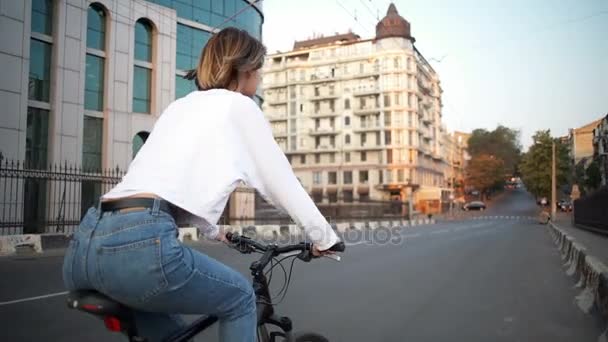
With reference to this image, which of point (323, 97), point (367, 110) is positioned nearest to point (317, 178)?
point (323, 97)

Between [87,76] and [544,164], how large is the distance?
54.6 meters

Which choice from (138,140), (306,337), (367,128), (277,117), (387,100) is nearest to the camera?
(306,337)

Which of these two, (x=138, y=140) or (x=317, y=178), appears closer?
(x=138, y=140)

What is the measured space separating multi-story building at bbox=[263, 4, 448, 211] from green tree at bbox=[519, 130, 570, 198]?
14453 mm

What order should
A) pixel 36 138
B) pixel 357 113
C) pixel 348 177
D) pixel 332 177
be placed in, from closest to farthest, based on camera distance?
pixel 36 138 → pixel 348 177 → pixel 357 113 → pixel 332 177

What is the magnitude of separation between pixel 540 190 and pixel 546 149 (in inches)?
222

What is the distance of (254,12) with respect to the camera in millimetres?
29516

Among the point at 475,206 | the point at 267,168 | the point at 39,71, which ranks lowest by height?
the point at 475,206

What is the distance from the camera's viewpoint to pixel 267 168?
179 cm

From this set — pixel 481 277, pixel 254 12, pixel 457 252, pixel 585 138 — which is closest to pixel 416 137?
pixel 585 138

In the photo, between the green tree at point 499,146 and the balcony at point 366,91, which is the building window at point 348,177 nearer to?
the balcony at point 366,91

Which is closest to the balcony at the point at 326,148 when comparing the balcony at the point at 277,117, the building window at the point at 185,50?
the balcony at the point at 277,117

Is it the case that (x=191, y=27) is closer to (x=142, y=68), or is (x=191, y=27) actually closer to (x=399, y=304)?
(x=142, y=68)

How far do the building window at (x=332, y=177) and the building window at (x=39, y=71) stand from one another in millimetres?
54646
